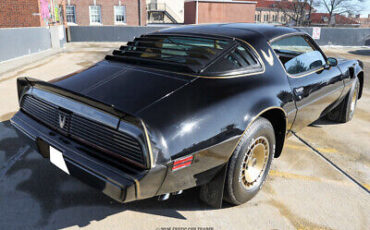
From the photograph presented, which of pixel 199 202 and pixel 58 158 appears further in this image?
pixel 199 202

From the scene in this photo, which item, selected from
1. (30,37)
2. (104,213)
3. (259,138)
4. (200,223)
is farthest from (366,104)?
(30,37)

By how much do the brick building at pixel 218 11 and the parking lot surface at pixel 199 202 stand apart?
107ft

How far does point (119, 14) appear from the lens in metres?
28.6

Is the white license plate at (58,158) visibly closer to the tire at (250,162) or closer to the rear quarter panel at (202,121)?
the rear quarter panel at (202,121)

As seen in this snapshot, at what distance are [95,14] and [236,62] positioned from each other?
28257mm

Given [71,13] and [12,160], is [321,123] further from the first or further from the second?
[71,13]

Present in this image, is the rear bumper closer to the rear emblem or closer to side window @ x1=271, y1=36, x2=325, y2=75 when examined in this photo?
the rear emblem

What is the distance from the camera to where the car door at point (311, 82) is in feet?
10.3

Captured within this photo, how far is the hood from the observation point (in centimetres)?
219

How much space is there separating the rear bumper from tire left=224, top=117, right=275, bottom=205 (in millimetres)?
715

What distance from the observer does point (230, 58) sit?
2711 mm

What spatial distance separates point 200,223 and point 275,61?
5.58 feet

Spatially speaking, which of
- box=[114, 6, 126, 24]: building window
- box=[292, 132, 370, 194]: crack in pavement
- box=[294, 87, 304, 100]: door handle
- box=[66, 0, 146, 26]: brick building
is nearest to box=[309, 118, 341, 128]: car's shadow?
box=[292, 132, 370, 194]: crack in pavement

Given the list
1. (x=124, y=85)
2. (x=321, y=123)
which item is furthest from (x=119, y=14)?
(x=124, y=85)
